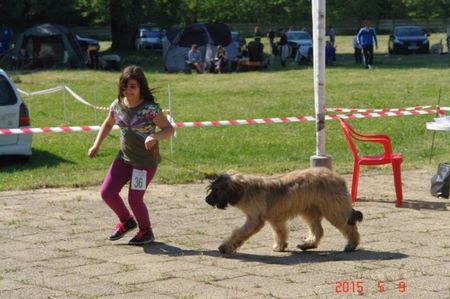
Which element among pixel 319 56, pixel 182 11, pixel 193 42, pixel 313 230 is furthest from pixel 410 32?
pixel 313 230

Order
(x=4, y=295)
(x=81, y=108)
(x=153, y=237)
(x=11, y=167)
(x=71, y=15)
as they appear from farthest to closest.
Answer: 1. (x=71, y=15)
2. (x=81, y=108)
3. (x=11, y=167)
4. (x=153, y=237)
5. (x=4, y=295)

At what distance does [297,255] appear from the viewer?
827cm

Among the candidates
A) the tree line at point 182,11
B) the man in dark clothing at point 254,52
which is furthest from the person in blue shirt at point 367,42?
the tree line at point 182,11

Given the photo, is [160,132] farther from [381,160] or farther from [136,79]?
[381,160]

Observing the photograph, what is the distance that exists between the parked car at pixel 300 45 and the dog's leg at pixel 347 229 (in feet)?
102

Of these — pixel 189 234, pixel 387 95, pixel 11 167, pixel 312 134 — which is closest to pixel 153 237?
pixel 189 234

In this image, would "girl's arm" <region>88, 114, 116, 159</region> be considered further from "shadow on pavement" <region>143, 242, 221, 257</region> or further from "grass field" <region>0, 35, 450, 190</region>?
"grass field" <region>0, 35, 450, 190</region>

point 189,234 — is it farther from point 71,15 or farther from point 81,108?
point 71,15

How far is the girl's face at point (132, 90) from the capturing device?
8492 millimetres

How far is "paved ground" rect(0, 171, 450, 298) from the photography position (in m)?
7.01

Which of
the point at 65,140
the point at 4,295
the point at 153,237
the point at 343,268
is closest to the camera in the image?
the point at 4,295

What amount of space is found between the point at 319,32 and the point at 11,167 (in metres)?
5.97

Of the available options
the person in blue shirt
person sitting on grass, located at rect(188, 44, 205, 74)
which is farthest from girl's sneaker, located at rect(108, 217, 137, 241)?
the person in blue shirt

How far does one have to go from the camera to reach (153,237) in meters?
8.83
